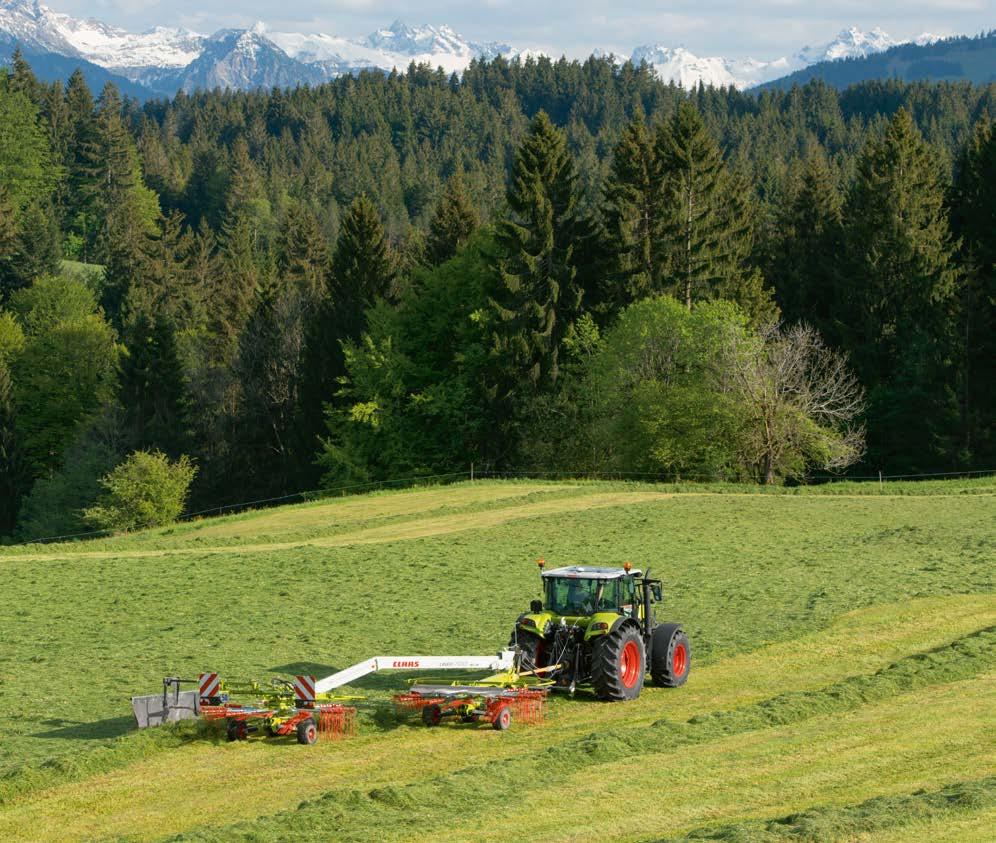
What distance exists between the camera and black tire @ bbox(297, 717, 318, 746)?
68.3ft

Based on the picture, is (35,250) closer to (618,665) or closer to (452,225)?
(452,225)

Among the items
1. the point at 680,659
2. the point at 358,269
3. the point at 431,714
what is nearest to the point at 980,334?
the point at 358,269

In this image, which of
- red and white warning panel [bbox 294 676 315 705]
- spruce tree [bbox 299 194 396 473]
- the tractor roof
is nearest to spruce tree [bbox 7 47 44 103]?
spruce tree [bbox 299 194 396 473]

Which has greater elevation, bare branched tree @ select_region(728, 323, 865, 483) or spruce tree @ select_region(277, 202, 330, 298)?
spruce tree @ select_region(277, 202, 330, 298)

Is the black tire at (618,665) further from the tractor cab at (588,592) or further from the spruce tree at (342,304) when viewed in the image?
the spruce tree at (342,304)

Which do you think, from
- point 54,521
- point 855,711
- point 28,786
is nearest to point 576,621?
point 855,711

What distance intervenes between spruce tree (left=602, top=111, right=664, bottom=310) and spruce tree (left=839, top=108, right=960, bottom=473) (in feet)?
45.4

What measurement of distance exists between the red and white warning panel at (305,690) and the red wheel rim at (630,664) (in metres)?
5.55

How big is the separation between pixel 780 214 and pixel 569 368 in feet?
106

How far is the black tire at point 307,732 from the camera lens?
68.3ft

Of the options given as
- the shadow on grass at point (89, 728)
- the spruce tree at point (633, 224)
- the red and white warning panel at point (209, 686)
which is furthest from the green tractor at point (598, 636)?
the spruce tree at point (633, 224)

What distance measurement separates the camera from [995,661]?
86.8 ft

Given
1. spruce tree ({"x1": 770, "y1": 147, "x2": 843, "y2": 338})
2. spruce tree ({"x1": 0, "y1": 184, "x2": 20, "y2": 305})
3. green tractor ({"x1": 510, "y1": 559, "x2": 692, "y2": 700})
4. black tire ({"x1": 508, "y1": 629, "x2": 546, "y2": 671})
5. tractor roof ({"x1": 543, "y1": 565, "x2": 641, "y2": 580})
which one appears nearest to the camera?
black tire ({"x1": 508, "y1": 629, "x2": 546, "y2": 671})

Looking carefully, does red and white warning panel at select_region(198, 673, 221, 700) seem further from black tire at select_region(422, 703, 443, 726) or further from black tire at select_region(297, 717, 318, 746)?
black tire at select_region(422, 703, 443, 726)
